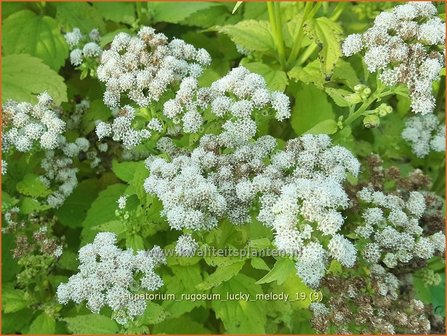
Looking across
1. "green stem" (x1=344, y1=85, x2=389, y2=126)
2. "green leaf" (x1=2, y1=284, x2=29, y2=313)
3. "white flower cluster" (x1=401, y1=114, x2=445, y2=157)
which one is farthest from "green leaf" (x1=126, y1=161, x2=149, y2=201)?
"white flower cluster" (x1=401, y1=114, x2=445, y2=157)

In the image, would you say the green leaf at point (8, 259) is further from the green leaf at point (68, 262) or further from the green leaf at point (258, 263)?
the green leaf at point (258, 263)

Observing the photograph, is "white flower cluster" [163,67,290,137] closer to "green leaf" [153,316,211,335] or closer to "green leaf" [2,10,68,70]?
"green leaf" [153,316,211,335]

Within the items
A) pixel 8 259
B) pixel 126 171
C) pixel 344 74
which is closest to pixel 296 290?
pixel 126 171

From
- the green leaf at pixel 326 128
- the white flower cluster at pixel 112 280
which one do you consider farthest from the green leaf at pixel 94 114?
the green leaf at pixel 326 128

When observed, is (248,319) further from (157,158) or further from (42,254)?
(42,254)

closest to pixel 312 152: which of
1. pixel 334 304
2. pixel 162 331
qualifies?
pixel 334 304
